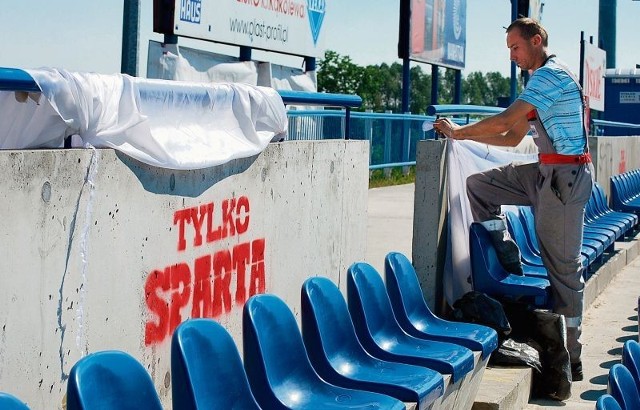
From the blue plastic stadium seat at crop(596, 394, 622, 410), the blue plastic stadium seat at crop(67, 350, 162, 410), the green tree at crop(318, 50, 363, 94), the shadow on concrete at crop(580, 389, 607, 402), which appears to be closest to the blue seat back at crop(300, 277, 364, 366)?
the blue plastic stadium seat at crop(596, 394, 622, 410)

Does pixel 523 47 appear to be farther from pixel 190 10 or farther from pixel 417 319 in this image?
pixel 190 10

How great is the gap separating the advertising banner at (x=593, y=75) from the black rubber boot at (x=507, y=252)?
39.4ft

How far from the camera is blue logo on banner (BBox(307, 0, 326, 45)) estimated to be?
1510 centimetres

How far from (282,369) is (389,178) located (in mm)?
15246

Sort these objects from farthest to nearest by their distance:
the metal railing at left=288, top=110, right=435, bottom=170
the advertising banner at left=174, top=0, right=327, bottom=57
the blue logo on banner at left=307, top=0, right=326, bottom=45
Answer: the blue logo on banner at left=307, top=0, right=326, bottom=45 < the metal railing at left=288, top=110, right=435, bottom=170 < the advertising banner at left=174, top=0, right=327, bottom=57

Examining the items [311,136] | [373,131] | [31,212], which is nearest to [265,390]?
[31,212]

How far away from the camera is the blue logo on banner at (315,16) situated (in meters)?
15.1

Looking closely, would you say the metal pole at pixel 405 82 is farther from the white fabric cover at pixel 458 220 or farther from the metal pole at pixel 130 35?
the white fabric cover at pixel 458 220

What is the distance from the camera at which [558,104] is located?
655 centimetres

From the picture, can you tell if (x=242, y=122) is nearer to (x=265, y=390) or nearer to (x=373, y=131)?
(x=265, y=390)

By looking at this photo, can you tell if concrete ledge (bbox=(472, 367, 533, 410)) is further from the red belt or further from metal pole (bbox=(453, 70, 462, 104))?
metal pole (bbox=(453, 70, 462, 104))

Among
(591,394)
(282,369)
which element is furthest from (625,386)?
(591,394)

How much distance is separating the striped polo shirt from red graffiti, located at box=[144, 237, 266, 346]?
6.60 feet

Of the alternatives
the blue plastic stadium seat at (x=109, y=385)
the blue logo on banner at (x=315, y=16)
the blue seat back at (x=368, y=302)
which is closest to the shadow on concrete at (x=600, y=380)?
the blue seat back at (x=368, y=302)
